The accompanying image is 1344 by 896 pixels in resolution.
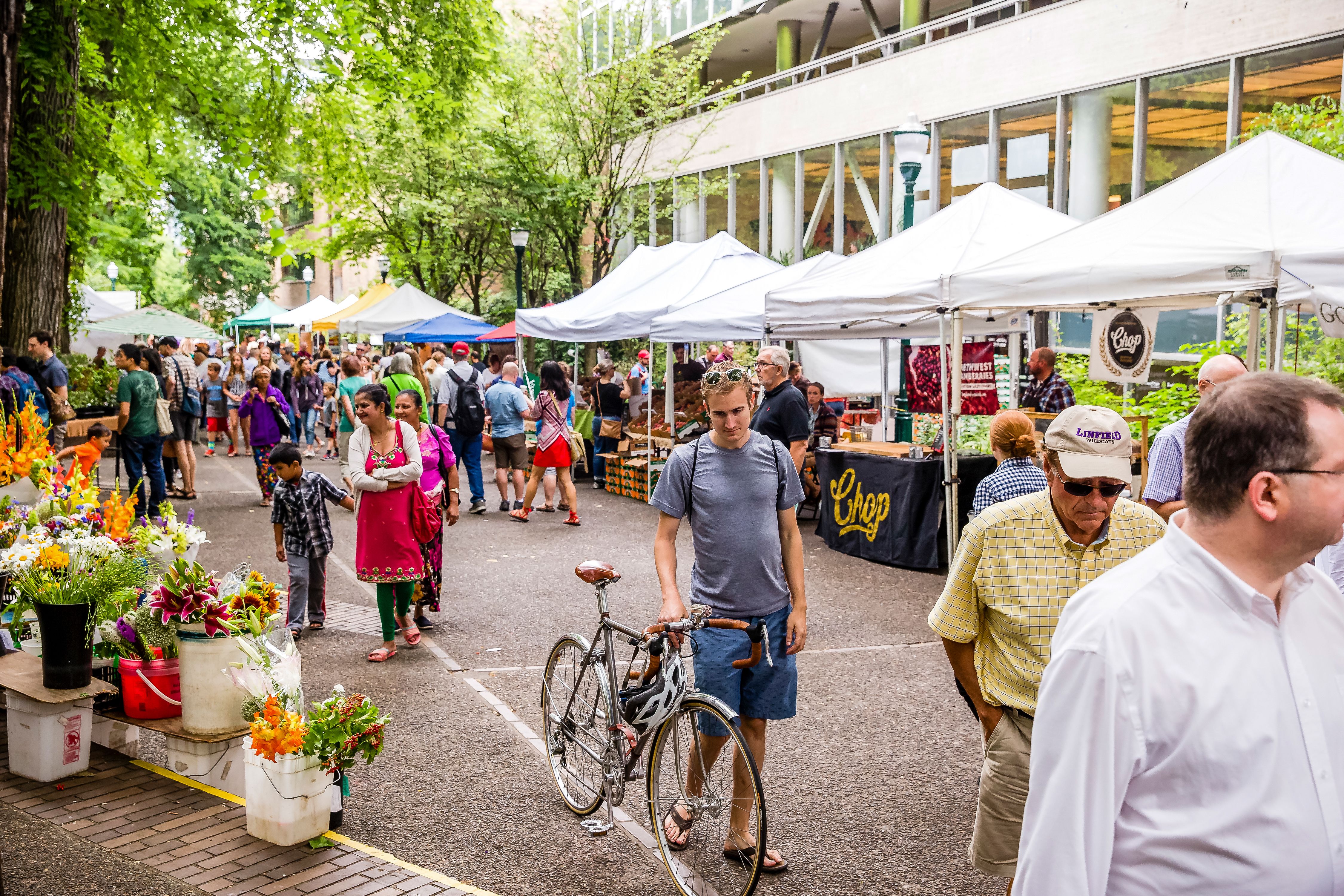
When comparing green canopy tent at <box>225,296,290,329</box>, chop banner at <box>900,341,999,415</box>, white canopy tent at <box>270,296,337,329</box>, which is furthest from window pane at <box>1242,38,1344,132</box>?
green canopy tent at <box>225,296,290,329</box>

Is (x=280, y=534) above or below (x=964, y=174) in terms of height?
below

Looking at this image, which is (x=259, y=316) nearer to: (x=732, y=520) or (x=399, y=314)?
(x=399, y=314)

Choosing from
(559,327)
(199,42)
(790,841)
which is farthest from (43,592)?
(199,42)

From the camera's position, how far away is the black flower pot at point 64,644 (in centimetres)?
511

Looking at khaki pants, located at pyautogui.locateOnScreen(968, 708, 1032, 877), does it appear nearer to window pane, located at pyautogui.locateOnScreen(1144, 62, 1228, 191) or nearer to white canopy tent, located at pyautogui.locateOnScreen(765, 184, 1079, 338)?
white canopy tent, located at pyautogui.locateOnScreen(765, 184, 1079, 338)

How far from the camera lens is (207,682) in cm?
493

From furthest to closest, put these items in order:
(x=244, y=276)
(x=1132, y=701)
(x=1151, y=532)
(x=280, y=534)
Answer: (x=244, y=276), (x=280, y=534), (x=1151, y=532), (x=1132, y=701)

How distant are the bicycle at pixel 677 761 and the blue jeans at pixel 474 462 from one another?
968 centimetres

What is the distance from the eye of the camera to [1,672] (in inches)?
213

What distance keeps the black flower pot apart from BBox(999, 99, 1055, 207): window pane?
57.3 ft

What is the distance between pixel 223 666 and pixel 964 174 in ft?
62.0

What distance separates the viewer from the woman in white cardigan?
284 inches

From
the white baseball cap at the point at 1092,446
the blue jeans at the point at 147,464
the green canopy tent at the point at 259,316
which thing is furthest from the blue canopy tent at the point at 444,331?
the white baseball cap at the point at 1092,446

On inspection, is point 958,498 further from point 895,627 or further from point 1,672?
point 1,672
